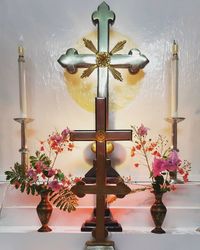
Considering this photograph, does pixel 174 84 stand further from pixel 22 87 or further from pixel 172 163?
pixel 22 87

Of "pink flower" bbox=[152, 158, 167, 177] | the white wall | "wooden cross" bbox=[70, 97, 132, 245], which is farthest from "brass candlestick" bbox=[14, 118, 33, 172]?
"pink flower" bbox=[152, 158, 167, 177]

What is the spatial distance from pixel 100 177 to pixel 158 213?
0.76ft

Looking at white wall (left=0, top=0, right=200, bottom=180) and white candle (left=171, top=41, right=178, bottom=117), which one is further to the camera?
white wall (left=0, top=0, right=200, bottom=180)

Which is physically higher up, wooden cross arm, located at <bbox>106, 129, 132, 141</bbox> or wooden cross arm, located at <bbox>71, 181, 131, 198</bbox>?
wooden cross arm, located at <bbox>106, 129, 132, 141</bbox>

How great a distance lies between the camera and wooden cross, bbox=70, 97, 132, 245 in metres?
1.29

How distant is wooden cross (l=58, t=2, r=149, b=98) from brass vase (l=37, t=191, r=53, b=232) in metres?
0.44

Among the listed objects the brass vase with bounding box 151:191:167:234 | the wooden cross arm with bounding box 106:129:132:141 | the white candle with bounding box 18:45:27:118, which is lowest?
the brass vase with bounding box 151:191:167:234

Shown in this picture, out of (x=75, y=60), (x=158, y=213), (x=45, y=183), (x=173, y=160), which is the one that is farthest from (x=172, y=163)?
(x=75, y=60)

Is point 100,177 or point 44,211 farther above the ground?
point 100,177

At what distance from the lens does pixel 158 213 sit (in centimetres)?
133

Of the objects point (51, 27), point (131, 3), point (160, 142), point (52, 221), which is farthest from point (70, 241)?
point (131, 3)

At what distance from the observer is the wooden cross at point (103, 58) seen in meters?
1.53

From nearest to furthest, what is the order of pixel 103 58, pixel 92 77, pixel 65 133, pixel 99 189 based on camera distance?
1. pixel 99 189
2. pixel 65 133
3. pixel 103 58
4. pixel 92 77

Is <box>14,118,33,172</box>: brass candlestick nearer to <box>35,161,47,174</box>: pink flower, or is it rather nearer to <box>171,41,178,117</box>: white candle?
<box>35,161,47,174</box>: pink flower
